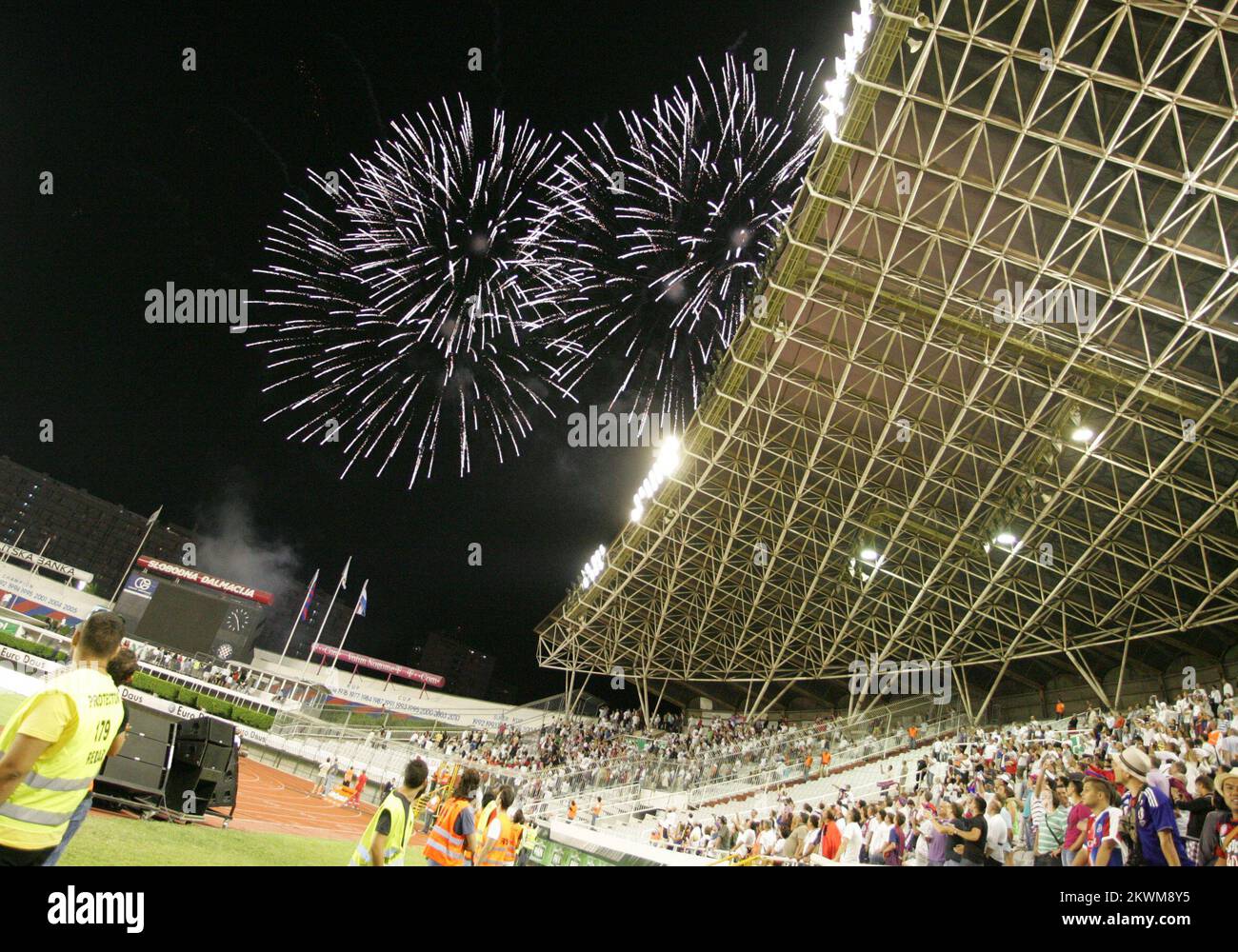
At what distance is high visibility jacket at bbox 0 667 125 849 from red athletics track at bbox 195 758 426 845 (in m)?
7.90

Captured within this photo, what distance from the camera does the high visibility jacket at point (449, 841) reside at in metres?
5.66

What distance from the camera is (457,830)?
5.70m

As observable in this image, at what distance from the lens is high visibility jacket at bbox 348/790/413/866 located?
4434 mm

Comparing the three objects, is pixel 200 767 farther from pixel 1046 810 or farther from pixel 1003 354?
pixel 1003 354

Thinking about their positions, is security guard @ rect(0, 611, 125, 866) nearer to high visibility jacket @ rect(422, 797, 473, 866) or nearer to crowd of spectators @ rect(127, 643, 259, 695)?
high visibility jacket @ rect(422, 797, 473, 866)

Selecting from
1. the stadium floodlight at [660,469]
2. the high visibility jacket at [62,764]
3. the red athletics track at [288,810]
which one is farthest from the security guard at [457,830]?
the stadium floodlight at [660,469]

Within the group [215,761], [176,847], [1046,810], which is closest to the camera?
[176,847]

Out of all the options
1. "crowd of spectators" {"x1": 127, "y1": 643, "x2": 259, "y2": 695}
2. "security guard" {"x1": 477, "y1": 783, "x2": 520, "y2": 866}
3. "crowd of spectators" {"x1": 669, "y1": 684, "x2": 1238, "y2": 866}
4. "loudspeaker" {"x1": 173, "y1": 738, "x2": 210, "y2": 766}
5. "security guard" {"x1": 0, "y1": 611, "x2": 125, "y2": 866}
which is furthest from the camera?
"crowd of spectators" {"x1": 127, "y1": 643, "x2": 259, "y2": 695}

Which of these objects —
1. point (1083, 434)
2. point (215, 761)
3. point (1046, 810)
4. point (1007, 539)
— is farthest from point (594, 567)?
point (1046, 810)

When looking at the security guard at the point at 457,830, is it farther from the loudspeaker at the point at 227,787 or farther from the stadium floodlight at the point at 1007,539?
the stadium floodlight at the point at 1007,539

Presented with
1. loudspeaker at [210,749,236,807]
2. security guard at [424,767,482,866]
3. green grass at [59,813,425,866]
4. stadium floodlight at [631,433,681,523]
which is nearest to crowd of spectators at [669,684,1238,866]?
security guard at [424,767,482,866]

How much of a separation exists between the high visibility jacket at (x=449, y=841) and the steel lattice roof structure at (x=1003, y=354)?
56.7ft

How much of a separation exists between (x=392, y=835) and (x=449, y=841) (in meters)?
1.33
